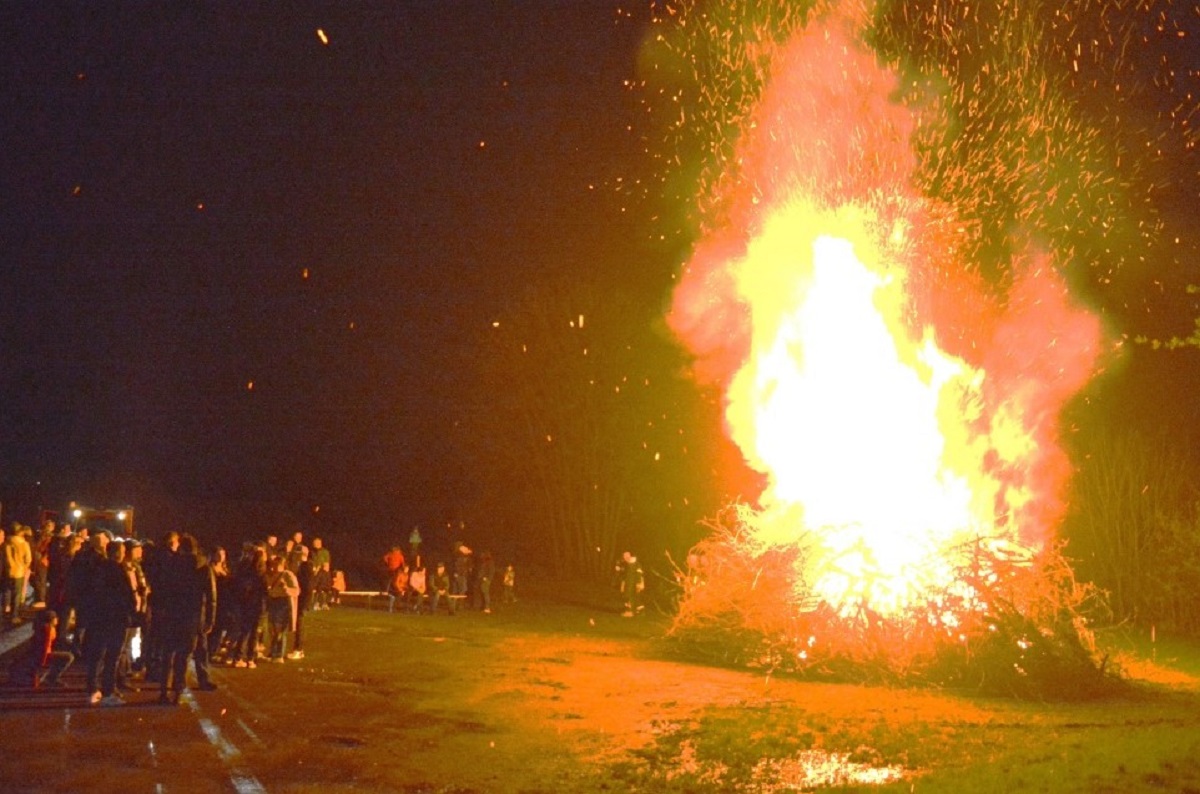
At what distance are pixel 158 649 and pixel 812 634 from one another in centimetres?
870

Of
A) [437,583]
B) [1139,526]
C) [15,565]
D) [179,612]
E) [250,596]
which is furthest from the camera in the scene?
[1139,526]

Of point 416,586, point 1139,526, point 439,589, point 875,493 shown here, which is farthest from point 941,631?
point 1139,526

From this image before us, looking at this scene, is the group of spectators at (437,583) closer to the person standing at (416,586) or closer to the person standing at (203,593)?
the person standing at (416,586)

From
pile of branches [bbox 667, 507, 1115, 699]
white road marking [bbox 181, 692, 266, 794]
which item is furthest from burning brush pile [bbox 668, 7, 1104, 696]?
white road marking [bbox 181, 692, 266, 794]

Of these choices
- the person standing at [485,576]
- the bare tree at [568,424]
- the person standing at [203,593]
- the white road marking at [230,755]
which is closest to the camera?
the white road marking at [230,755]

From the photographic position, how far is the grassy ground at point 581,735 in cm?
867

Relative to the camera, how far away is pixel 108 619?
1199 centimetres

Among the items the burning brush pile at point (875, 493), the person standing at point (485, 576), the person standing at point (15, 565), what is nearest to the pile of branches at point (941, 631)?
the burning brush pile at point (875, 493)

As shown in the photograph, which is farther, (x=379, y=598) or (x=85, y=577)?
(x=379, y=598)

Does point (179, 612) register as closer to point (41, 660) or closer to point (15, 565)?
point (41, 660)

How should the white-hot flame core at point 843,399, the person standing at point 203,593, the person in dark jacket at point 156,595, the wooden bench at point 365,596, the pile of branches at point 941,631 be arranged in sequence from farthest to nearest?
the wooden bench at point 365,596
the white-hot flame core at point 843,399
the pile of branches at point 941,631
the person in dark jacket at point 156,595
the person standing at point 203,593

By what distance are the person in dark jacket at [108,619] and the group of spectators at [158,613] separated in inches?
0.4

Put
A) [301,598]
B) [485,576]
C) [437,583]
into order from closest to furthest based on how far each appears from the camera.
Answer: [301,598], [437,583], [485,576]

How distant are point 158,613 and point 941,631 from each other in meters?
9.73
